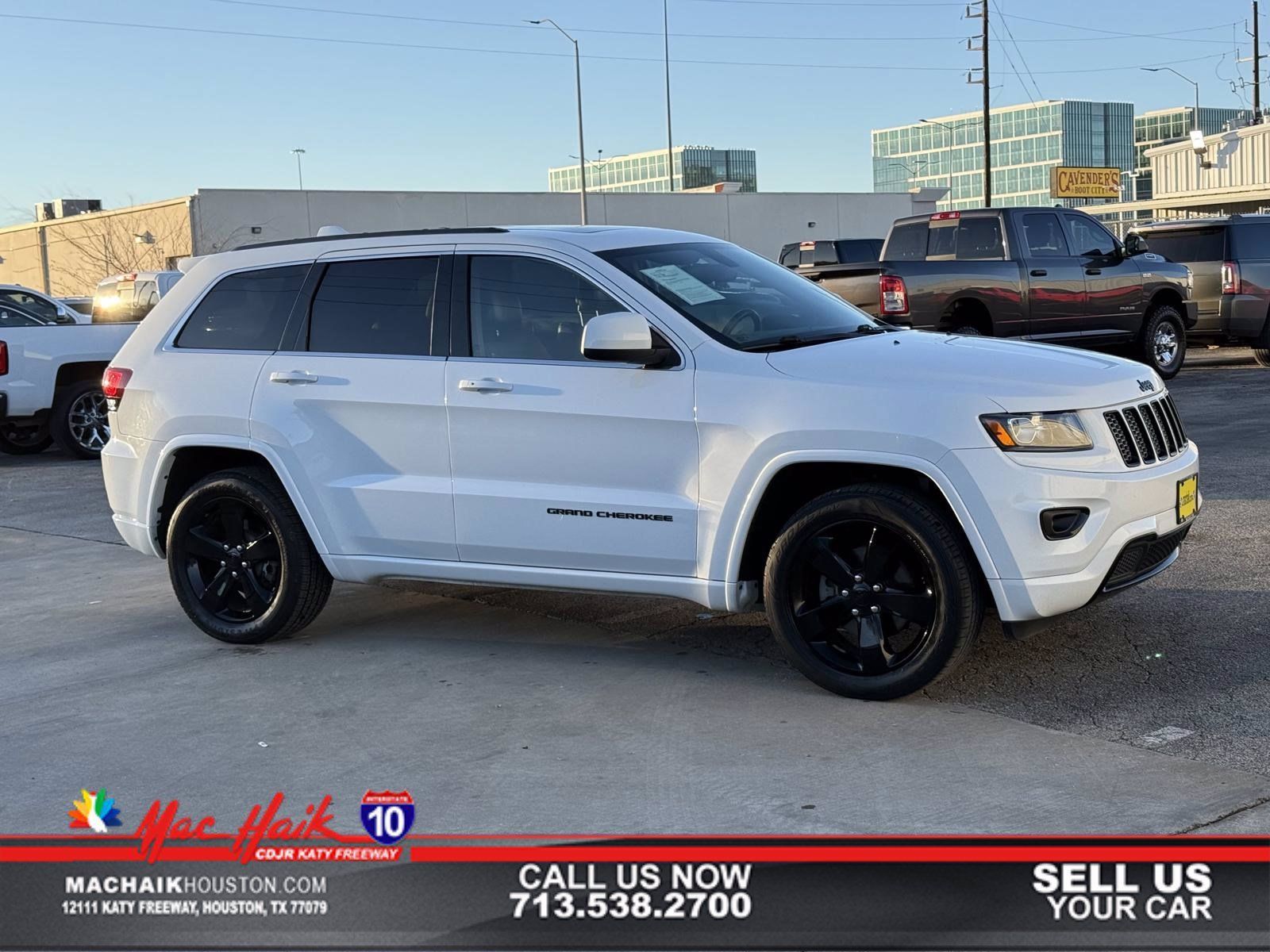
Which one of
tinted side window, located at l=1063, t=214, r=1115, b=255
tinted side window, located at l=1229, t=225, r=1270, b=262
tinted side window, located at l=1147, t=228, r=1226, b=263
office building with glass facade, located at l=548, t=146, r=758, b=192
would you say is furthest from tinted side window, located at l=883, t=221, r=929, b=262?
office building with glass facade, located at l=548, t=146, r=758, b=192

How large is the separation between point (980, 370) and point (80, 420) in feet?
39.6

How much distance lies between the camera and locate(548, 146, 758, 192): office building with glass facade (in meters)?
132

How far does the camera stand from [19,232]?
6150cm

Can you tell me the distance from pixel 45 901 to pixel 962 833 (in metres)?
2.46

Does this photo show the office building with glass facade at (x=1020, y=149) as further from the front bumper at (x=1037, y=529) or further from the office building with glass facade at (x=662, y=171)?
the front bumper at (x=1037, y=529)

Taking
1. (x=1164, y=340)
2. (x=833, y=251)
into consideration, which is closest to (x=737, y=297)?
(x=1164, y=340)

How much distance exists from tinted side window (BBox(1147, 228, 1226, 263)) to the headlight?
14431 millimetres

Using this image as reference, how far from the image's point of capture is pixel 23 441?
1627 centimetres

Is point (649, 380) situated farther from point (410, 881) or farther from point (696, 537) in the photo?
point (410, 881)

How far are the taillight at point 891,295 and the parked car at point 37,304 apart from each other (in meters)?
8.74

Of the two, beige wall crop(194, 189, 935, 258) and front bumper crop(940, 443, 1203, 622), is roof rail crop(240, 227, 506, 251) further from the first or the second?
beige wall crop(194, 189, 935, 258)

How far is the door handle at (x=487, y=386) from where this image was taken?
6146 millimetres

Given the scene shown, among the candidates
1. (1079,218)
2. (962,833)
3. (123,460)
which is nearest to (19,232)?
(1079,218)

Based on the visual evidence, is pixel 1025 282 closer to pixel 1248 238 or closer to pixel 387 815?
pixel 1248 238
